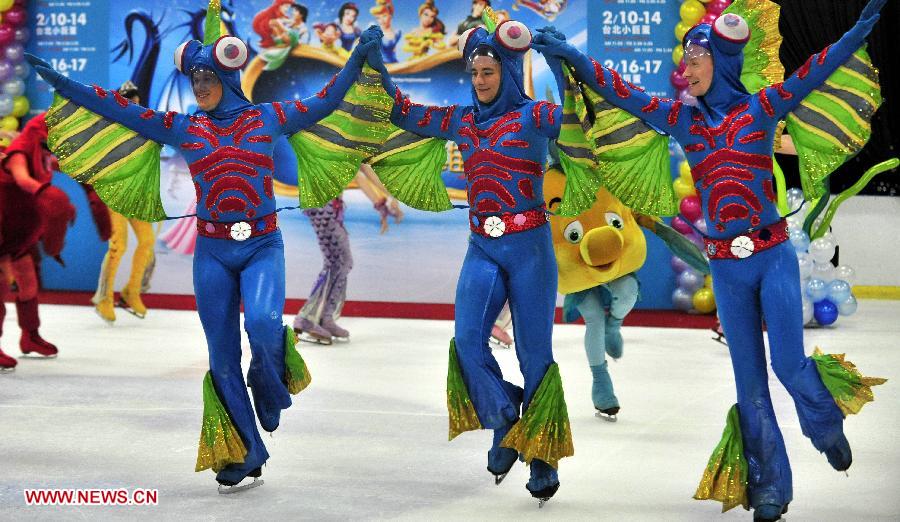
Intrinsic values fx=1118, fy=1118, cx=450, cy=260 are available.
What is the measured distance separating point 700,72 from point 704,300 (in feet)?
20.0

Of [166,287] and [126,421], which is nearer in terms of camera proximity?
[126,421]

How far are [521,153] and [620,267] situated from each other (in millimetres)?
1903

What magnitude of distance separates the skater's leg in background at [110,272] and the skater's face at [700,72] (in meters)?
6.34

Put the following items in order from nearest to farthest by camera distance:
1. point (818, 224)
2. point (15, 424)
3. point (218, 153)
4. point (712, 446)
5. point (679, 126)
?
point (679, 126) → point (218, 153) → point (712, 446) → point (15, 424) → point (818, 224)

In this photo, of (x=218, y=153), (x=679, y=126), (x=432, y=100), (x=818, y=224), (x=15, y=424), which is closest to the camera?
(x=679, y=126)

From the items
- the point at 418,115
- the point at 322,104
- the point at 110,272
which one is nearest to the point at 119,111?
the point at 322,104

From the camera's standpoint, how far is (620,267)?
5887 mm

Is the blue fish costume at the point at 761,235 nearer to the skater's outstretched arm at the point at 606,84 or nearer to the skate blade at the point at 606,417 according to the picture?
the skater's outstretched arm at the point at 606,84

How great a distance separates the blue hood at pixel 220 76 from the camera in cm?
430

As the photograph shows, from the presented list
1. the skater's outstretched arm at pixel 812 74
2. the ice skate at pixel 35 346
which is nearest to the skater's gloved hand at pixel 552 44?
the skater's outstretched arm at pixel 812 74

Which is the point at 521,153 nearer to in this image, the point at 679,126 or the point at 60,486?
the point at 679,126

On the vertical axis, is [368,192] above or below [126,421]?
above

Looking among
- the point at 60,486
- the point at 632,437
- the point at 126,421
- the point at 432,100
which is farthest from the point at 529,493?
the point at 432,100

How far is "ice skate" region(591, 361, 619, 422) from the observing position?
5715mm
